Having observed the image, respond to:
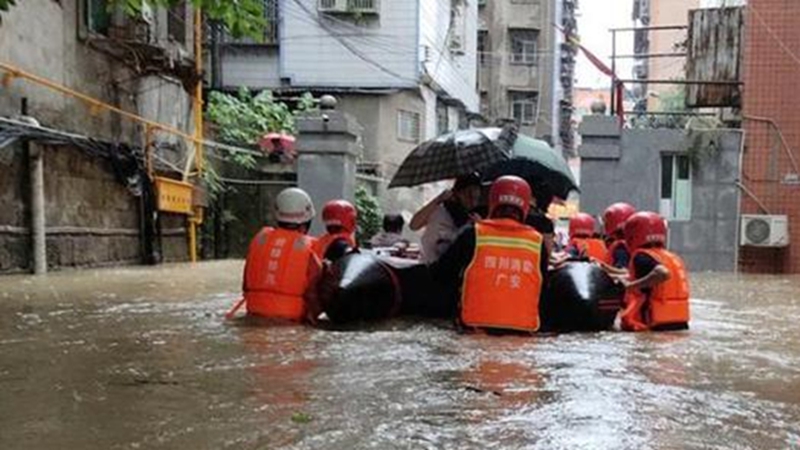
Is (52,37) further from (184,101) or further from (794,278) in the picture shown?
(794,278)

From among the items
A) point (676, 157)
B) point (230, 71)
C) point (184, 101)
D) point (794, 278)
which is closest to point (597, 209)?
point (676, 157)

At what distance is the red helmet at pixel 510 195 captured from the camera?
6.24m

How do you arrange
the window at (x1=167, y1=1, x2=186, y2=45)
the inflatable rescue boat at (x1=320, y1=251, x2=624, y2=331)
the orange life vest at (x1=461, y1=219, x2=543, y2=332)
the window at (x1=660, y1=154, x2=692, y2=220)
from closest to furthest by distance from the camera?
the orange life vest at (x1=461, y1=219, x2=543, y2=332)
the inflatable rescue boat at (x1=320, y1=251, x2=624, y2=331)
the window at (x1=660, y1=154, x2=692, y2=220)
the window at (x1=167, y1=1, x2=186, y2=45)

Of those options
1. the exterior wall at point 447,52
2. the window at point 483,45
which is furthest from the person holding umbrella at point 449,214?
the window at point 483,45

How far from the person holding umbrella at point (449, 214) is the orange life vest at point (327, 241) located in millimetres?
684

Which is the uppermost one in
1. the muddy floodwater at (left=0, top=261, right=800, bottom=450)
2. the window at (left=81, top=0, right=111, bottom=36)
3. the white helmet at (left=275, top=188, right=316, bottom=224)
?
the window at (left=81, top=0, right=111, bottom=36)

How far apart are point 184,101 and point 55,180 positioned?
6260 mm

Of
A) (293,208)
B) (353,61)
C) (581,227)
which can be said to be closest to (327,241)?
(293,208)

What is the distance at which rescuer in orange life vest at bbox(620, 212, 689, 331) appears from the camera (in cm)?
671

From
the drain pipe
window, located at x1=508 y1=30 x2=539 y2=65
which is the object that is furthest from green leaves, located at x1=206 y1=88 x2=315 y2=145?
window, located at x1=508 y1=30 x2=539 y2=65

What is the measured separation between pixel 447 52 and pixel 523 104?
13009 millimetres

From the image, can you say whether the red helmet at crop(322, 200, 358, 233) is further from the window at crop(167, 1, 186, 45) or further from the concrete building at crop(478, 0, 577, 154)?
the concrete building at crop(478, 0, 577, 154)

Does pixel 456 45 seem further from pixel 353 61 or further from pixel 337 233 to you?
pixel 337 233

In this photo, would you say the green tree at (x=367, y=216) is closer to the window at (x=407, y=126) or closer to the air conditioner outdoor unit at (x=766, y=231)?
the window at (x=407, y=126)
